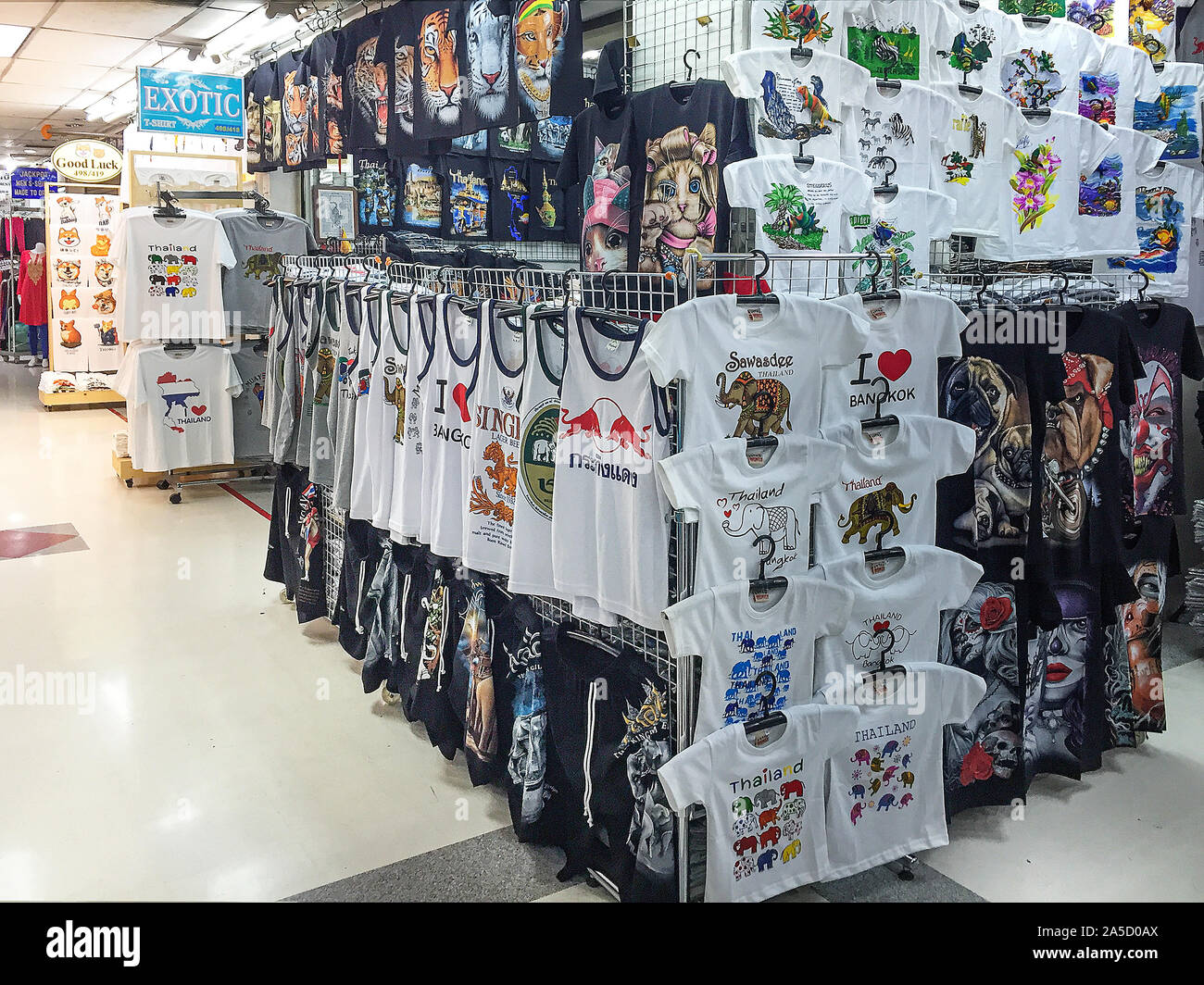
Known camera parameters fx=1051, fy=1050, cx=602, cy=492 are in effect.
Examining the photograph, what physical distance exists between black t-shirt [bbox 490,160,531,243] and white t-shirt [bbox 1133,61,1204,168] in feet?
10.0

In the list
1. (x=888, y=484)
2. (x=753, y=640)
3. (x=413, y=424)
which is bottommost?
(x=753, y=640)

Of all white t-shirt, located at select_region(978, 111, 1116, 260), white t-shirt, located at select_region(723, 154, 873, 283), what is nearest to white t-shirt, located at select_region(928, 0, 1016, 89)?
white t-shirt, located at select_region(978, 111, 1116, 260)

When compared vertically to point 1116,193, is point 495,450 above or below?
below

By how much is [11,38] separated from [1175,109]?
940 centimetres

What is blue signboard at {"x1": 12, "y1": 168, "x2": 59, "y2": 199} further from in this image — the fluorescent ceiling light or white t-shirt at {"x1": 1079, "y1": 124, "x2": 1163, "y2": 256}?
white t-shirt at {"x1": 1079, "y1": 124, "x2": 1163, "y2": 256}

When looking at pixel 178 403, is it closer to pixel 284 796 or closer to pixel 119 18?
pixel 119 18

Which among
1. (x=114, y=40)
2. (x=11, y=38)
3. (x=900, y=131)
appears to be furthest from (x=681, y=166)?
(x=11, y=38)

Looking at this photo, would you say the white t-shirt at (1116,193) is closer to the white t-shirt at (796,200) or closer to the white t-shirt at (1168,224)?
the white t-shirt at (1168,224)

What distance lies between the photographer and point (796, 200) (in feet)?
11.4

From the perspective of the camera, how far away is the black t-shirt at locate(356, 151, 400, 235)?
20.4ft

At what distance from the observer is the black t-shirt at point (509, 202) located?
5.84 metres

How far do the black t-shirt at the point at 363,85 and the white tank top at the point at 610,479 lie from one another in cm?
335

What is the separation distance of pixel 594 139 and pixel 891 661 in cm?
227

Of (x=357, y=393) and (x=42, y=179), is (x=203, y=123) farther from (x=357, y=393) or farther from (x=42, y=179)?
(x=42, y=179)
